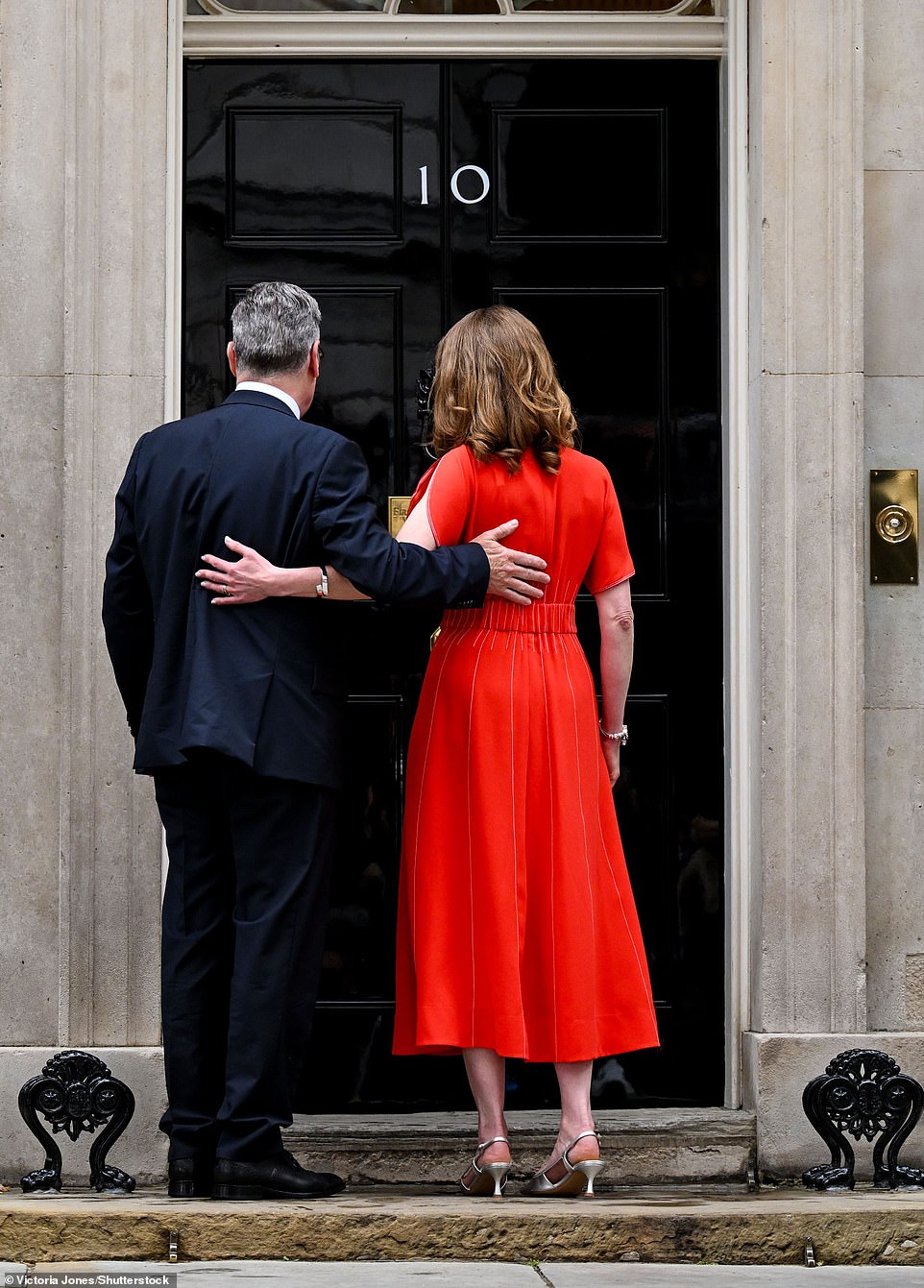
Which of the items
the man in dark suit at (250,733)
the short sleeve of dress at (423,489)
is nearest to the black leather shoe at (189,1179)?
the man in dark suit at (250,733)

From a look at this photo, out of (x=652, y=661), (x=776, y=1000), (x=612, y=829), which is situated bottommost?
(x=776, y=1000)

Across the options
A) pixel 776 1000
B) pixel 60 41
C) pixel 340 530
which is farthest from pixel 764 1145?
pixel 60 41

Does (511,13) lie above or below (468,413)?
above

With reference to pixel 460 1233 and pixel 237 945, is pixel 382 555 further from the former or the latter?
pixel 460 1233

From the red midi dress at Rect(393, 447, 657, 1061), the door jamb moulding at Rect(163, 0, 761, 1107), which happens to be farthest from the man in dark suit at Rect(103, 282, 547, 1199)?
the door jamb moulding at Rect(163, 0, 761, 1107)

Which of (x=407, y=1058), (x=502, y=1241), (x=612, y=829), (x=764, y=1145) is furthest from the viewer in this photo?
(x=407, y=1058)

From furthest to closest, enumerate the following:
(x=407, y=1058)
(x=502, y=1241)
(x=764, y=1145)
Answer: (x=407, y=1058), (x=764, y=1145), (x=502, y=1241)

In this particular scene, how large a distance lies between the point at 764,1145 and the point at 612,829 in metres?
1.12

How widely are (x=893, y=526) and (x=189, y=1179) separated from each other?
265 cm

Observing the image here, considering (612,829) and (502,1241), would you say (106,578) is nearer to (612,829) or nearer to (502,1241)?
(612,829)

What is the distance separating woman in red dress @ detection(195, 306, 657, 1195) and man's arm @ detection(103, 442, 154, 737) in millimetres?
534

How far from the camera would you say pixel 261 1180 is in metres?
3.94

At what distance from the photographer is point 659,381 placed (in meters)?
5.20

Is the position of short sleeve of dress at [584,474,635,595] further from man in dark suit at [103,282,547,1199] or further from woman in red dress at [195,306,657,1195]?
man in dark suit at [103,282,547,1199]
